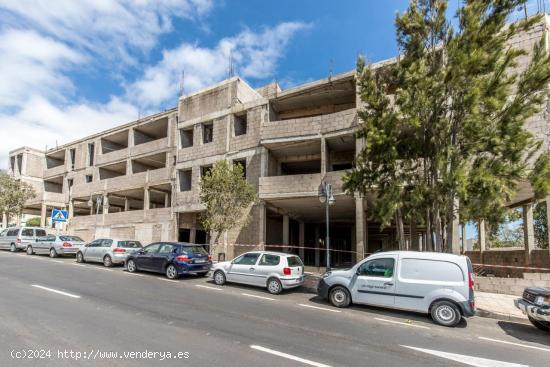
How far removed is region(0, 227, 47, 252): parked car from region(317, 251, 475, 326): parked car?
22.1 meters

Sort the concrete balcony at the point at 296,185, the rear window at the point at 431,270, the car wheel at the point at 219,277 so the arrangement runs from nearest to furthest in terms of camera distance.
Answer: the rear window at the point at 431,270 < the car wheel at the point at 219,277 < the concrete balcony at the point at 296,185

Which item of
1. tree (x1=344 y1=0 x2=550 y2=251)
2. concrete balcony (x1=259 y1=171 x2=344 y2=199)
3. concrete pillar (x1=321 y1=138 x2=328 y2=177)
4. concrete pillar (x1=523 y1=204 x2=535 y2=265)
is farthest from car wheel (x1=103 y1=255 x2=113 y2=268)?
concrete pillar (x1=523 y1=204 x2=535 y2=265)

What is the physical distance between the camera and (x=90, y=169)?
3238 cm

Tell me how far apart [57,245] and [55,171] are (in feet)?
66.7

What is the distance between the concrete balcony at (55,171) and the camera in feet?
115

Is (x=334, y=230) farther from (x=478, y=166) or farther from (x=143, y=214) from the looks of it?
(x=478, y=166)

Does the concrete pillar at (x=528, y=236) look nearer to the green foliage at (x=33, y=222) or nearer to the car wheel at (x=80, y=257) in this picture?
the car wheel at (x=80, y=257)

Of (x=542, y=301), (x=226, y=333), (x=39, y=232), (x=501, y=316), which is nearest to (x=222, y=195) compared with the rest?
(x=226, y=333)

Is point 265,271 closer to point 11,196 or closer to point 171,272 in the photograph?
point 171,272

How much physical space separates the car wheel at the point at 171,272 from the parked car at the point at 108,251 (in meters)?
3.81

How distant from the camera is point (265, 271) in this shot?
11484 millimetres

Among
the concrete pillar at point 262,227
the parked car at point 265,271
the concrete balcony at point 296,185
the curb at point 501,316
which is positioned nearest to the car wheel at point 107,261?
the parked car at point 265,271

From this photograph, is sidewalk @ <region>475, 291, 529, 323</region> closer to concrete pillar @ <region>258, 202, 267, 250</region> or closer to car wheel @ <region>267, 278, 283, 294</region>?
car wheel @ <region>267, 278, 283, 294</region>

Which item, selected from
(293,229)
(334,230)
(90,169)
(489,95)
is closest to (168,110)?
(90,169)
